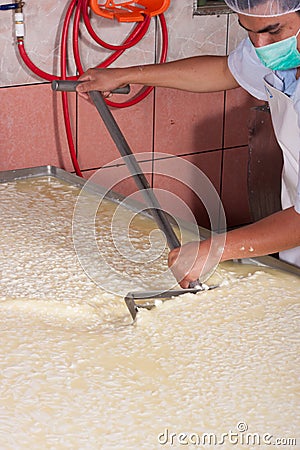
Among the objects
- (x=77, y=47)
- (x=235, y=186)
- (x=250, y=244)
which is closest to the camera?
(x=250, y=244)

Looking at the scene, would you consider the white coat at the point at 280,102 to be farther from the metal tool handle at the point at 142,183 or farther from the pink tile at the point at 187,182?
the pink tile at the point at 187,182

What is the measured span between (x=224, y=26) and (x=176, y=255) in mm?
1805

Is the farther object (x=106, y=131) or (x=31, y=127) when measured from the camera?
(x=106, y=131)

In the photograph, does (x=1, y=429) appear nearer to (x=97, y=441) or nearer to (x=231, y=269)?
(x=97, y=441)

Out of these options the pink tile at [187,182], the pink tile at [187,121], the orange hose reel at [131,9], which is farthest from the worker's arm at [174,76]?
the pink tile at [187,182]

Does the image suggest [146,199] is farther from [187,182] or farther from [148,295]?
[187,182]

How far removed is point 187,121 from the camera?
10.3 feet

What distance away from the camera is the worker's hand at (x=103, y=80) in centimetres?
208

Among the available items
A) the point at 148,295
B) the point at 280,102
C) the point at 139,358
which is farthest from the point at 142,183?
the point at 139,358

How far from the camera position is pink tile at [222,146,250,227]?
3357 millimetres

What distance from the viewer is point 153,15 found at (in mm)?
2730

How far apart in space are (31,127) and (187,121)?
0.75 m

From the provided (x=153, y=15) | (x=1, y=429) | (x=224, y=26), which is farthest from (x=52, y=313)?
(x=224, y=26)

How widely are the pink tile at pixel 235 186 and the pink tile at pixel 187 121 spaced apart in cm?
12
